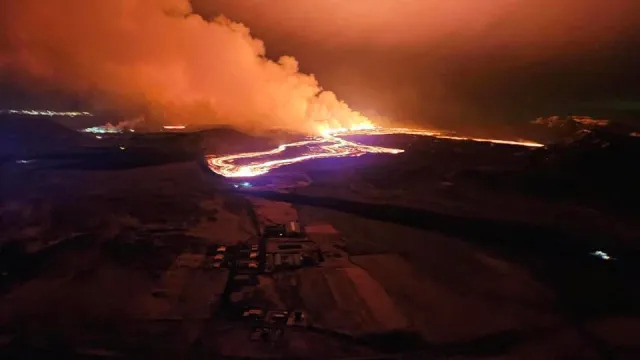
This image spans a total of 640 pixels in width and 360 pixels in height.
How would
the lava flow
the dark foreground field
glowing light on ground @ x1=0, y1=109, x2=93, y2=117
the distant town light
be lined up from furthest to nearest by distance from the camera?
glowing light on ground @ x1=0, y1=109, x2=93, y2=117
the lava flow
the distant town light
the dark foreground field

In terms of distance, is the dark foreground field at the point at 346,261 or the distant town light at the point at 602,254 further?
the distant town light at the point at 602,254

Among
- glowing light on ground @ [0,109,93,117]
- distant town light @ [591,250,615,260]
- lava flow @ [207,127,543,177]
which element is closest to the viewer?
distant town light @ [591,250,615,260]

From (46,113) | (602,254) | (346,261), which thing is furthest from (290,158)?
(46,113)

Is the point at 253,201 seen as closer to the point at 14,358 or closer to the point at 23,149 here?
the point at 14,358

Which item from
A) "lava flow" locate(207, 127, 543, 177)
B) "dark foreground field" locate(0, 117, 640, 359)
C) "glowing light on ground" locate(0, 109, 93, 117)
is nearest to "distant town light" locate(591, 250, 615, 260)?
"dark foreground field" locate(0, 117, 640, 359)

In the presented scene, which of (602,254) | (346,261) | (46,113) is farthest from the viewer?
(46,113)

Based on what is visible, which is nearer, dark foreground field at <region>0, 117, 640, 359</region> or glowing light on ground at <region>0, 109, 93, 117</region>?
dark foreground field at <region>0, 117, 640, 359</region>

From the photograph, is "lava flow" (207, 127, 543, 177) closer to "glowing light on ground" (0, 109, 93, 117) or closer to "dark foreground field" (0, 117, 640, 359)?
"dark foreground field" (0, 117, 640, 359)

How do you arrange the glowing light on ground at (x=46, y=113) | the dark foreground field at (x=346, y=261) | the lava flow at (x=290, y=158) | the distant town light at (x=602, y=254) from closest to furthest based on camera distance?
the dark foreground field at (x=346, y=261) < the distant town light at (x=602, y=254) < the lava flow at (x=290, y=158) < the glowing light on ground at (x=46, y=113)

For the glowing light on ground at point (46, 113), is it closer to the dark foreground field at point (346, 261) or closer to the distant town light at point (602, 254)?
the dark foreground field at point (346, 261)

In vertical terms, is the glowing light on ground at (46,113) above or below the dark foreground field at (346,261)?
above

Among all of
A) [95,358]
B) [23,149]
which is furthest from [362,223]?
[23,149]

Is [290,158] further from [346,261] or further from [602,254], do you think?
[602,254]

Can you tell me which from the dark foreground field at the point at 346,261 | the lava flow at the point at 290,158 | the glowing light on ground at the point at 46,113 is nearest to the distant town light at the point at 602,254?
the dark foreground field at the point at 346,261
